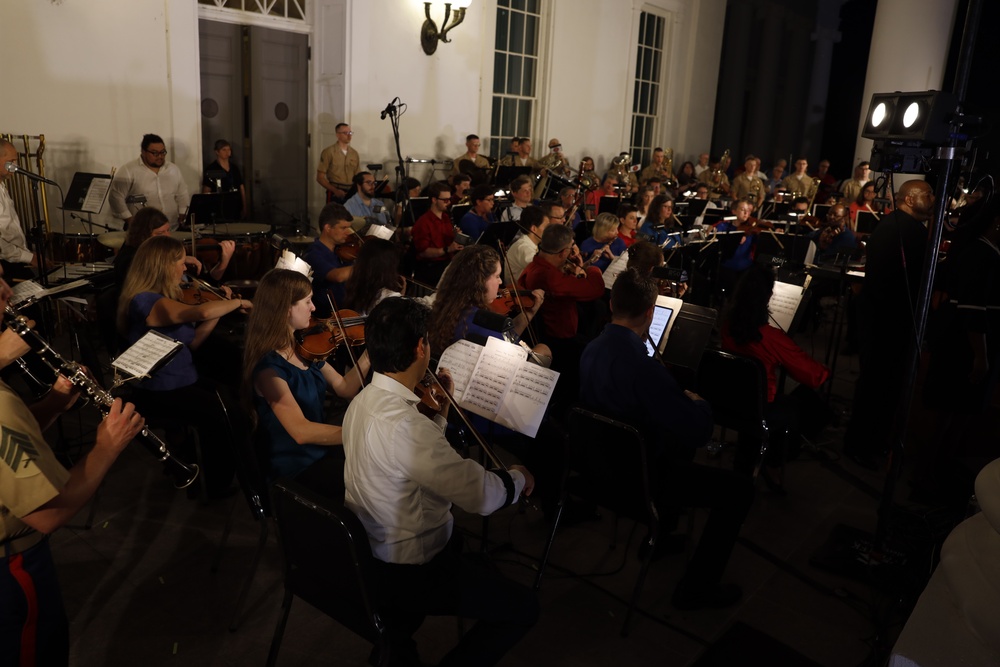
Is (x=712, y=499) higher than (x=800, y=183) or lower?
lower

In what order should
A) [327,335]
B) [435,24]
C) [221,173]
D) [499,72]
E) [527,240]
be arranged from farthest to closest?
[499,72], [435,24], [221,173], [527,240], [327,335]

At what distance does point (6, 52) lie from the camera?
6.65 metres

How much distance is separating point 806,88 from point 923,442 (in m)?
16.4

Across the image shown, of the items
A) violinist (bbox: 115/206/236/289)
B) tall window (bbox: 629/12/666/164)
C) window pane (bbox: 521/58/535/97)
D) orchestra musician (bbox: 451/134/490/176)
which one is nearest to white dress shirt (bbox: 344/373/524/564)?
violinist (bbox: 115/206/236/289)

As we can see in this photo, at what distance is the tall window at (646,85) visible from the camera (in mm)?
13391

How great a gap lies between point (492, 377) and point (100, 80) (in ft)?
19.7

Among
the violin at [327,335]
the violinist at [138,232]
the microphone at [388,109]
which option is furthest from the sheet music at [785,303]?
the microphone at [388,109]

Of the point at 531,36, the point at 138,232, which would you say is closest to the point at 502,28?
the point at 531,36

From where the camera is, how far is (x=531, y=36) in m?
11.4

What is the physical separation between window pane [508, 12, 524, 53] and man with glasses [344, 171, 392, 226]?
4.04 m

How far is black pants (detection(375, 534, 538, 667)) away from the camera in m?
2.34

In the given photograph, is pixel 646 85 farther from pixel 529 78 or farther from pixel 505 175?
pixel 505 175

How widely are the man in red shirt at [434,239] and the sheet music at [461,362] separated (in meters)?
3.86

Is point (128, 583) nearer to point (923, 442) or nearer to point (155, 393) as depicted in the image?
point (155, 393)
